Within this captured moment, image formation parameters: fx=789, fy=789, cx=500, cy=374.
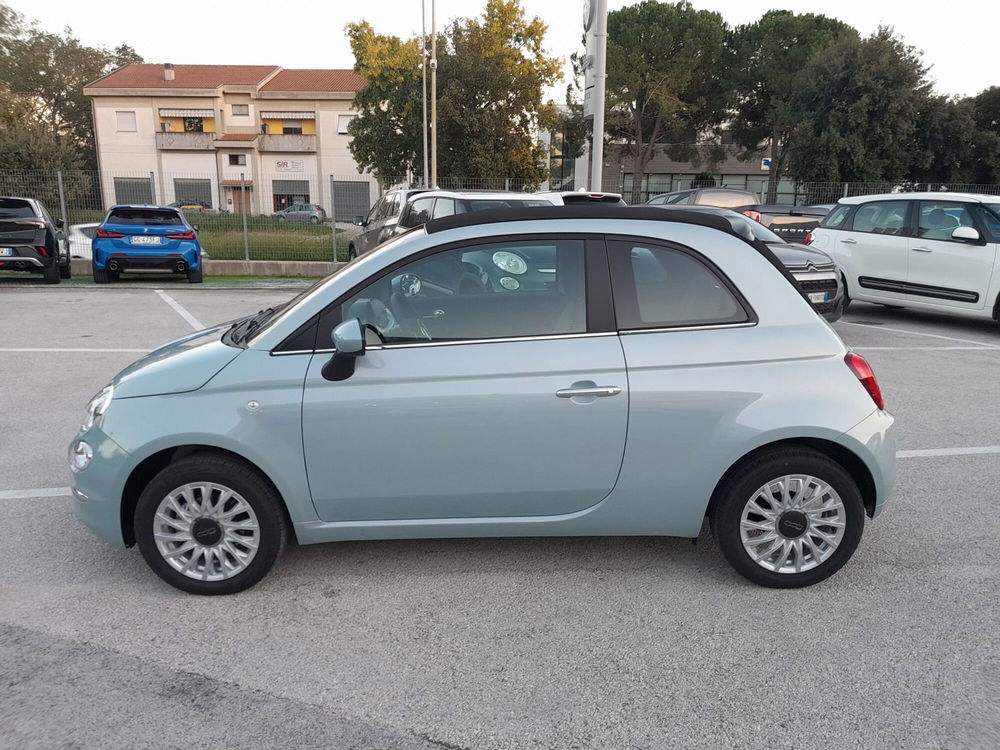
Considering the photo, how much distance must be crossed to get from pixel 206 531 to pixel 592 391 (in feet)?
5.65

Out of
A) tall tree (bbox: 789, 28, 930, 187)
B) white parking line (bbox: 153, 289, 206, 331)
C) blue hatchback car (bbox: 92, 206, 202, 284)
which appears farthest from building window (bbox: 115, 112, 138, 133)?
white parking line (bbox: 153, 289, 206, 331)

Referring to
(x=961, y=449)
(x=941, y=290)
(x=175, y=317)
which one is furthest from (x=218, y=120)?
(x=961, y=449)

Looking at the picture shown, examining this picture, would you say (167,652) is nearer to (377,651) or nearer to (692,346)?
(377,651)

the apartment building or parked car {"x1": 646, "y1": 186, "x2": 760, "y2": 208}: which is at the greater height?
the apartment building

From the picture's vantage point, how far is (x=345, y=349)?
313cm

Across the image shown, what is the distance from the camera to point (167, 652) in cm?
297

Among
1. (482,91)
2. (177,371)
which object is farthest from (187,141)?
(177,371)

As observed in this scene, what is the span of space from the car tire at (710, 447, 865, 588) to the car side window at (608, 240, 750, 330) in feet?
2.15

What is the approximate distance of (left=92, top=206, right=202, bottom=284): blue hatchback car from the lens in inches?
561

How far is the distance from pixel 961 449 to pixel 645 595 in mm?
3266

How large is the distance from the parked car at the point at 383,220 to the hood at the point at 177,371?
803 cm

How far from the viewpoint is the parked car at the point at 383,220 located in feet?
40.2

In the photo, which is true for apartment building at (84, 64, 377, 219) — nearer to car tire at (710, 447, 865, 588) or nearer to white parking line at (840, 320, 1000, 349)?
white parking line at (840, 320, 1000, 349)

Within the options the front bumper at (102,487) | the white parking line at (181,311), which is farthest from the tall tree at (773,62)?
the front bumper at (102,487)
